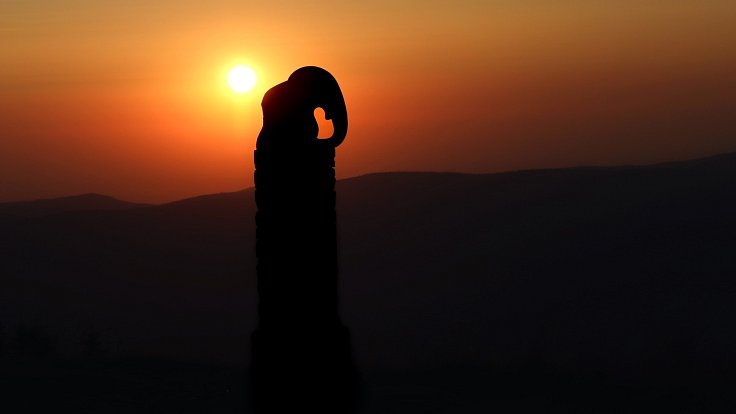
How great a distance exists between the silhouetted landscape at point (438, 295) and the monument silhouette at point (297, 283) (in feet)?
1.19

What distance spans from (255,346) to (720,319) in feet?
109

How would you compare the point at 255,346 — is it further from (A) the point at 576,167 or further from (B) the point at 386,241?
(A) the point at 576,167

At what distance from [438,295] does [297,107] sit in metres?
47.6

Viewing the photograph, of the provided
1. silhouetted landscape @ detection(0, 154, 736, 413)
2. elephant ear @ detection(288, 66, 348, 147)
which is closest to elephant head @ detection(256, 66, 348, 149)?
elephant ear @ detection(288, 66, 348, 147)

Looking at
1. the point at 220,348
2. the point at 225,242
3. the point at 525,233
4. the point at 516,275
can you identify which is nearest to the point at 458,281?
the point at 516,275

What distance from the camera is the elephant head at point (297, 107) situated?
9.88 metres

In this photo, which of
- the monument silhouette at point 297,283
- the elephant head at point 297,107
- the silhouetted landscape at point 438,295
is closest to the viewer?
the monument silhouette at point 297,283

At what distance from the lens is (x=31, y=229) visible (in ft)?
289

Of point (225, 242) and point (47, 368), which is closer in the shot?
point (47, 368)

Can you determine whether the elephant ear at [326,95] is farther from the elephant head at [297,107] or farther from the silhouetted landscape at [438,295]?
the silhouetted landscape at [438,295]

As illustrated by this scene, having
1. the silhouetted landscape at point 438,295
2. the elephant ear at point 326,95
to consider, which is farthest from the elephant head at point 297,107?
the silhouetted landscape at point 438,295

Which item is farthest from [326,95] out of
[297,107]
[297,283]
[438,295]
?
[438,295]

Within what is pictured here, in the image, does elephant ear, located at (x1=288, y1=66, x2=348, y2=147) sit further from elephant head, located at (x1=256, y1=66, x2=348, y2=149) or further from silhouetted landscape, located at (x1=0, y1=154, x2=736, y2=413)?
silhouetted landscape, located at (x1=0, y1=154, x2=736, y2=413)

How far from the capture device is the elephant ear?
32.6ft
